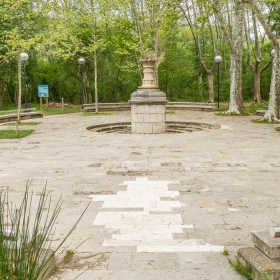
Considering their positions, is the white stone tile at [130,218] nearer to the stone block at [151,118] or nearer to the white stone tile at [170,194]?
the white stone tile at [170,194]

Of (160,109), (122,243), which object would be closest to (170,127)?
(160,109)

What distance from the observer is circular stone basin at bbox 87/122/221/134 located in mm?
16234

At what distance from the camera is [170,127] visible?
17.4 metres

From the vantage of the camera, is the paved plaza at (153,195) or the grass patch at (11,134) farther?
the grass patch at (11,134)

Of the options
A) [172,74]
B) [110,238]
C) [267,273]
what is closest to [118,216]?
[110,238]

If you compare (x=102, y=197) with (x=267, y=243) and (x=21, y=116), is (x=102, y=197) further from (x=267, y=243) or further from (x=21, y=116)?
(x=21, y=116)

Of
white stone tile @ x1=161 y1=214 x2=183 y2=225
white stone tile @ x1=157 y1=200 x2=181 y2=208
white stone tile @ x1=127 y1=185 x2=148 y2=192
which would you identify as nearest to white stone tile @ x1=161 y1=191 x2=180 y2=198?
white stone tile @ x1=157 y1=200 x2=181 y2=208

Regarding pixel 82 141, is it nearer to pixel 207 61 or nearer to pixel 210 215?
pixel 210 215

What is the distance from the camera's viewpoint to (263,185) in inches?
274

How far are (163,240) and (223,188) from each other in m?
2.54

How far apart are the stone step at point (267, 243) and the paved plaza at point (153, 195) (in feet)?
1.17

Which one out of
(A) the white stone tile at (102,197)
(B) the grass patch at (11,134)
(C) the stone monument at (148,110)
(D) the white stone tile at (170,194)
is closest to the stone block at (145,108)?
(C) the stone monument at (148,110)

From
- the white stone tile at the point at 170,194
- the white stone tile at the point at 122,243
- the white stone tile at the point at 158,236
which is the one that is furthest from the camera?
the white stone tile at the point at 170,194

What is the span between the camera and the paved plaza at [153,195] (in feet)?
13.2
